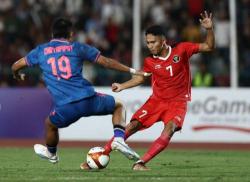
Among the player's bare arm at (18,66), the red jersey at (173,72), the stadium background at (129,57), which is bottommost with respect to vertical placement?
the stadium background at (129,57)

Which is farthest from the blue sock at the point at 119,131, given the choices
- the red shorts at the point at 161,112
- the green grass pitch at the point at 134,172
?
the red shorts at the point at 161,112

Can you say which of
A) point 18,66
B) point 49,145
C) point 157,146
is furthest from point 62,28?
point 157,146

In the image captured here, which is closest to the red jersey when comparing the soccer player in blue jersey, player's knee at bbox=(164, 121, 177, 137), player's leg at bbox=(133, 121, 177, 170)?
player's knee at bbox=(164, 121, 177, 137)

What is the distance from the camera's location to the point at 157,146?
40.5ft

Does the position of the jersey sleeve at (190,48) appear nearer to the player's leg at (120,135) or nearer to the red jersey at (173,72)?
the red jersey at (173,72)

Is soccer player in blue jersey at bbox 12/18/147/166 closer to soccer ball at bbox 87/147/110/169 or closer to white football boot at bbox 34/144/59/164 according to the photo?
soccer ball at bbox 87/147/110/169

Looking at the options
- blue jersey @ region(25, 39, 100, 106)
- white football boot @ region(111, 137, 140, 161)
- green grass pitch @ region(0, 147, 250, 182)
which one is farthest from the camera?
blue jersey @ region(25, 39, 100, 106)

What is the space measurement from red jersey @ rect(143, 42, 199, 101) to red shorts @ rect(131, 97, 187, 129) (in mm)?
101

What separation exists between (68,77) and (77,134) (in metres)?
9.17

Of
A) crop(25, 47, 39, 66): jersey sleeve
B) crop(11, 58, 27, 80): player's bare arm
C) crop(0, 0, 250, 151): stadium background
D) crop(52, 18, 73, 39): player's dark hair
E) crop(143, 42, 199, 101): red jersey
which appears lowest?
crop(0, 0, 250, 151): stadium background

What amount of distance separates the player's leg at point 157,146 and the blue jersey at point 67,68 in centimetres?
114

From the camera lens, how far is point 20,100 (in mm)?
21484

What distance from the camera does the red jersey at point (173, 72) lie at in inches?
527

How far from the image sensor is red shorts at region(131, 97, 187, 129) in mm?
13047
